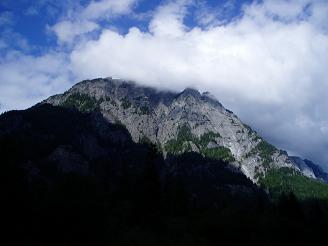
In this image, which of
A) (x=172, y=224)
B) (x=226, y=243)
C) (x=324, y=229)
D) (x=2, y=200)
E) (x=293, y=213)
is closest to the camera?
(x=2, y=200)

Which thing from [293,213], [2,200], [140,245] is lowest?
[140,245]

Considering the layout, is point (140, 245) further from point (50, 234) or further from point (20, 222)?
point (20, 222)

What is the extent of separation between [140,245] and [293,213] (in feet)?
245

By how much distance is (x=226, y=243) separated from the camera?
80375 millimetres

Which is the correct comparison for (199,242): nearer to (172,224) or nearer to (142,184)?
(172,224)

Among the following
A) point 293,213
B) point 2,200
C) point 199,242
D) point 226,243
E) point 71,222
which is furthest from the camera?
point 293,213

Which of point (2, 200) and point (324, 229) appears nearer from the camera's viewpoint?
point (2, 200)

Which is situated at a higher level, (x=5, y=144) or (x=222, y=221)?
(x=5, y=144)

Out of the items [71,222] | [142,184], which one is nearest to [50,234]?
[71,222]

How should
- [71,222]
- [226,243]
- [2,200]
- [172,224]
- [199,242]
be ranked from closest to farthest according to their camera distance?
[2,200] → [71,222] → [199,242] → [226,243] → [172,224]

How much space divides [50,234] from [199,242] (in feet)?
87.8

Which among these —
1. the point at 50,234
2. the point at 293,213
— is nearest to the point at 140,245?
the point at 50,234

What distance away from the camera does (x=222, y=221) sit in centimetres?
8506

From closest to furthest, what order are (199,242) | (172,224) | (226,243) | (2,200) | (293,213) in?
(2,200) → (199,242) → (226,243) → (172,224) → (293,213)
